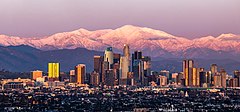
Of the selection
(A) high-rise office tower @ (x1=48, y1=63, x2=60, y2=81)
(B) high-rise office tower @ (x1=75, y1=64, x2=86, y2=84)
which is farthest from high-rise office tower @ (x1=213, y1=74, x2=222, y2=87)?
(A) high-rise office tower @ (x1=48, y1=63, x2=60, y2=81)

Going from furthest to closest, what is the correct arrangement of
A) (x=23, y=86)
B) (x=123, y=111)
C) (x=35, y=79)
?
(x=35, y=79) < (x=23, y=86) < (x=123, y=111)

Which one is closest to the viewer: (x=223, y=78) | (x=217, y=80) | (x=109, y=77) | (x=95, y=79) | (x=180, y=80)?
(x=95, y=79)

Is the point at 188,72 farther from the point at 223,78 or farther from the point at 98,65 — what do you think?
the point at 98,65

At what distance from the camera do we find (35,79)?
604 ft

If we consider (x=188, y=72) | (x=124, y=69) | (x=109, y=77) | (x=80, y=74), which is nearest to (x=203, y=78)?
(x=188, y=72)

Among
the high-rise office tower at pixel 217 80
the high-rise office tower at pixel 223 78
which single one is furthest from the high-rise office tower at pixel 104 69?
the high-rise office tower at pixel 223 78

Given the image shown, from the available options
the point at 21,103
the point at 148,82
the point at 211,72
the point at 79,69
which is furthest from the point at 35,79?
the point at 21,103

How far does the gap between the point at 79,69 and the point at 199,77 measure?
2244 centimetres

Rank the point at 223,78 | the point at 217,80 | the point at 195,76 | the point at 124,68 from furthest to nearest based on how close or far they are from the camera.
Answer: the point at 124,68
the point at 223,78
the point at 195,76
the point at 217,80

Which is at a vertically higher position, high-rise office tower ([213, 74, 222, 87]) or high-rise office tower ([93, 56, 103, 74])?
high-rise office tower ([93, 56, 103, 74])

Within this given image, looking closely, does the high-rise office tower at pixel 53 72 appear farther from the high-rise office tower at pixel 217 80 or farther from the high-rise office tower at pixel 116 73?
the high-rise office tower at pixel 217 80

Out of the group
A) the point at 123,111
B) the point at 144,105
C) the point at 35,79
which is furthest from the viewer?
the point at 35,79

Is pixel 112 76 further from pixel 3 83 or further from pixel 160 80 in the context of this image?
pixel 3 83

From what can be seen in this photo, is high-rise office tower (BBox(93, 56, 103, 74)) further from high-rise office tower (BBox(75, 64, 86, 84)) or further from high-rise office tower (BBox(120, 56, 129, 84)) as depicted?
high-rise office tower (BBox(120, 56, 129, 84))
